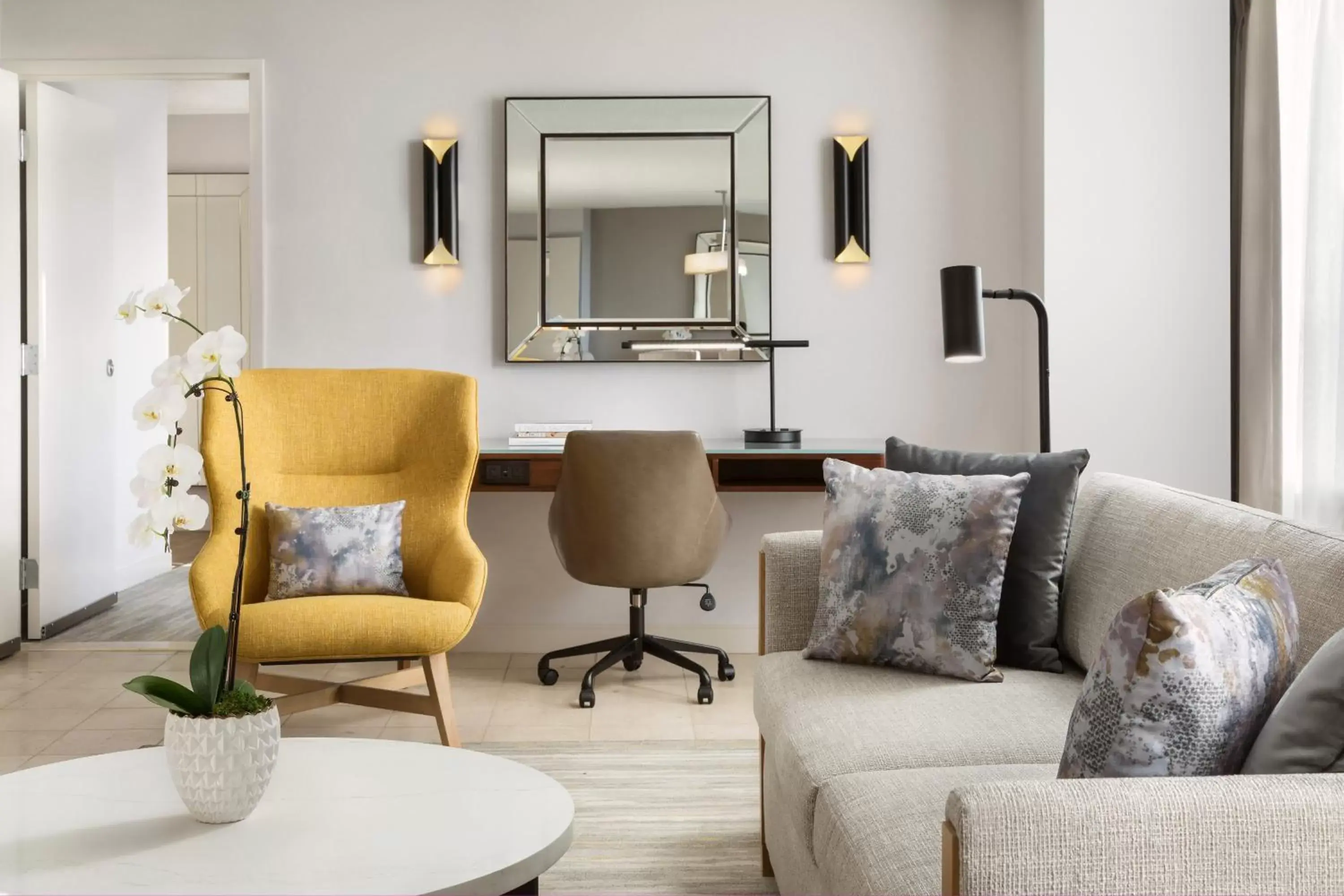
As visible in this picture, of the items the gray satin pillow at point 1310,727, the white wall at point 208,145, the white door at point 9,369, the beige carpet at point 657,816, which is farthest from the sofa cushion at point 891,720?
the white wall at point 208,145

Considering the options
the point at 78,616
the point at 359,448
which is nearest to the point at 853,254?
the point at 359,448

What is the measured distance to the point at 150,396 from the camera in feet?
4.37

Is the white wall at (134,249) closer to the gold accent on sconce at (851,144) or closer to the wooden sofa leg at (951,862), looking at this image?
the gold accent on sconce at (851,144)

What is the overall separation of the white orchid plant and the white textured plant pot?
0.22 ft

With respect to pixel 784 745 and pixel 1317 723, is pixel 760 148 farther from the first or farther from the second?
pixel 1317 723

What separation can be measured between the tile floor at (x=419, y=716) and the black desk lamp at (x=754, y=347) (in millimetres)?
788

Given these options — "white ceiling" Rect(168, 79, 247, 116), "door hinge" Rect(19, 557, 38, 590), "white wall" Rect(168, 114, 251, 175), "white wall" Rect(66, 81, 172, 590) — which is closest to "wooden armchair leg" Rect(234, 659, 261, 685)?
"door hinge" Rect(19, 557, 38, 590)

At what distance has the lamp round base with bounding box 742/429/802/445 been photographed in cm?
362

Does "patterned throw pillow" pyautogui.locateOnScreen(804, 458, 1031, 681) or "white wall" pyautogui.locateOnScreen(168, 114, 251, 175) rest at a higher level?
"white wall" pyautogui.locateOnScreen(168, 114, 251, 175)

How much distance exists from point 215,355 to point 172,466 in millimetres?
154

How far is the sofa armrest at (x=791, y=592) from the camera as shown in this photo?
7.13 ft

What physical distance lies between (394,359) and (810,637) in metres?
2.32

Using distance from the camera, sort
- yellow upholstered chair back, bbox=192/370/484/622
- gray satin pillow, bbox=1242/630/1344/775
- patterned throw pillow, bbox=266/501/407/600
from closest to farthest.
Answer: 1. gray satin pillow, bbox=1242/630/1344/775
2. patterned throw pillow, bbox=266/501/407/600
3. yellow upholstered chair back, bbox=192/370/484/622

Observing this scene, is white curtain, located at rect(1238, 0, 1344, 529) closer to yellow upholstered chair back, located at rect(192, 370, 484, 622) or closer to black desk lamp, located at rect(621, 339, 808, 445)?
black desk lamp, located at rect(621, 339, 808, 445)
